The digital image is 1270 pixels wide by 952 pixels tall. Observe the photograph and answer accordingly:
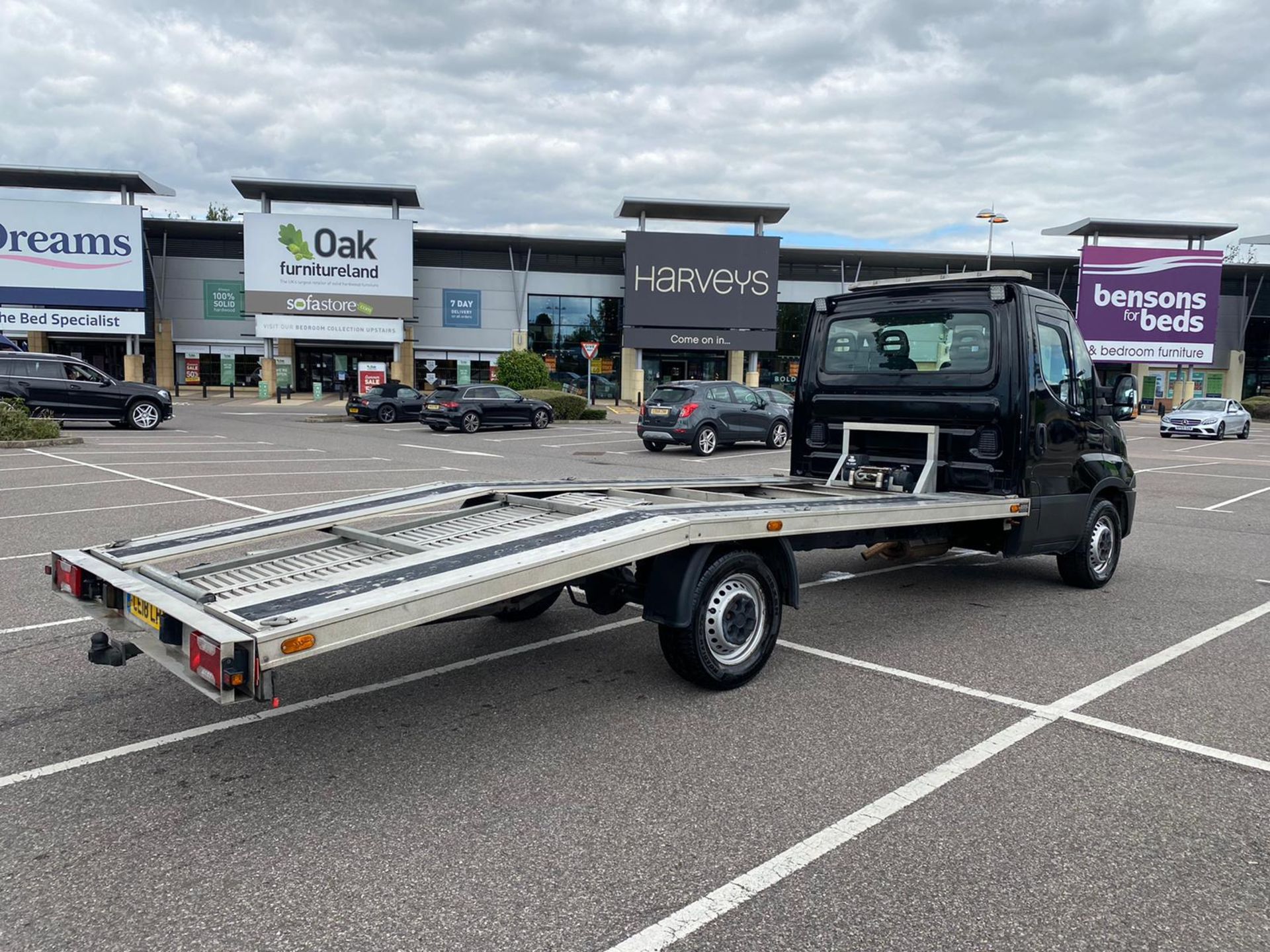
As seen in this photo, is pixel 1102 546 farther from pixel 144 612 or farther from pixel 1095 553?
pixel 144 612

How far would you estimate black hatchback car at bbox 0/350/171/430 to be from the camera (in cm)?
2098

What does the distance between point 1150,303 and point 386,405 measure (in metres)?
41.7

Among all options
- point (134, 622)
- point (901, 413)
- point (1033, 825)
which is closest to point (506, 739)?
point (134, 622)

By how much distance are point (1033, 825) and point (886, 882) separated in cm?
78

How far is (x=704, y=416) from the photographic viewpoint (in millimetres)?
20188

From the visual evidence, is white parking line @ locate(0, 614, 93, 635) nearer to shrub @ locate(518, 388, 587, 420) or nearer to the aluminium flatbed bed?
the aluminium flatbed bed

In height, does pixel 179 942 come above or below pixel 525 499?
below

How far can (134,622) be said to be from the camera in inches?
149

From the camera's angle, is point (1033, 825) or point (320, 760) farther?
point (320, 760)

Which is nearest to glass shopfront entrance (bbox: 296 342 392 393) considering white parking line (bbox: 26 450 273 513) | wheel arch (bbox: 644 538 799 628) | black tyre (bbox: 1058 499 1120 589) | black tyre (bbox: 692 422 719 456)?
black tyre (bbox: 692 422 719 456)

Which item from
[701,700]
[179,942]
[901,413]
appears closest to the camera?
[179,942]

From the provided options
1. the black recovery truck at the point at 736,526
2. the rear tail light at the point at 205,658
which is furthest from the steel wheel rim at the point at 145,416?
the rear tail light at the point at 205,658

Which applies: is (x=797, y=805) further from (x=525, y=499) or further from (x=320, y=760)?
(x=525, y=499)

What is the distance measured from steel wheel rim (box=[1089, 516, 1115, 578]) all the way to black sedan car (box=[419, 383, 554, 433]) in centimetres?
2071
